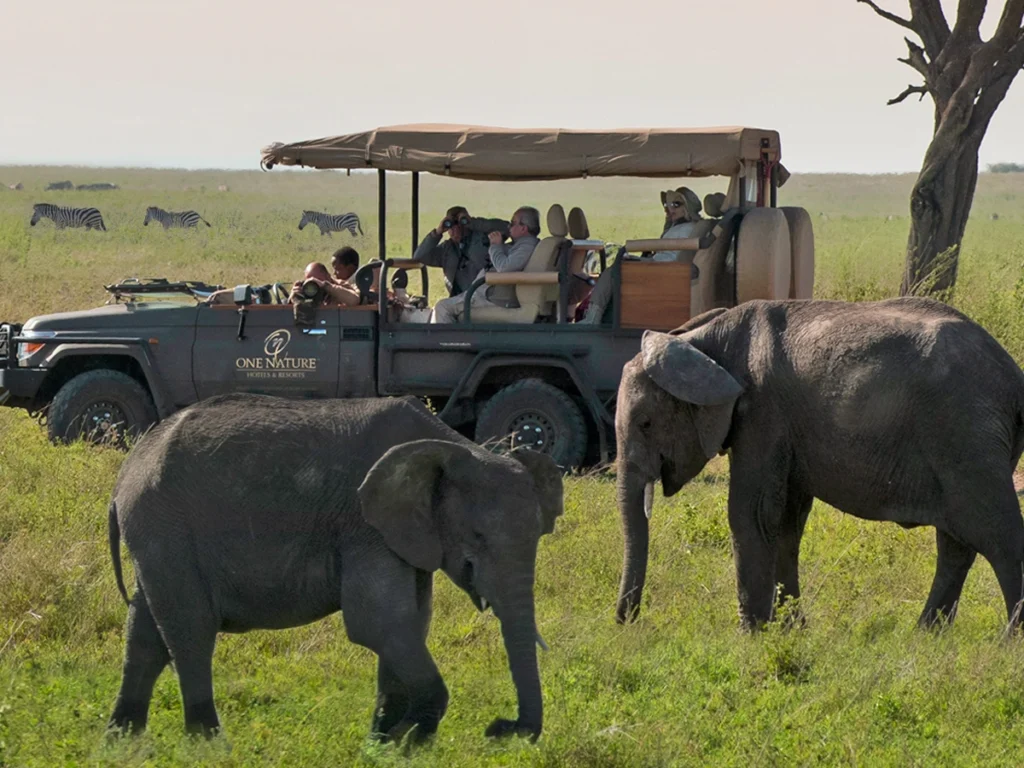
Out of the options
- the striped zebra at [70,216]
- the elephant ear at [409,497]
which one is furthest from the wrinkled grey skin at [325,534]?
the striped zebra at [70,216]

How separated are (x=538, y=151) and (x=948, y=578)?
486 cm

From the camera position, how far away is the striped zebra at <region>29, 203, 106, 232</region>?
48875mm

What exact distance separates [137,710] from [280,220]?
5626 cm

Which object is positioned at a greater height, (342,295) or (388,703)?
(342,295)

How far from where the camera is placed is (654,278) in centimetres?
1170

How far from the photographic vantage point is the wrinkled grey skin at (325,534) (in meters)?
5.54

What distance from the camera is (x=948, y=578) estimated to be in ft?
27.0

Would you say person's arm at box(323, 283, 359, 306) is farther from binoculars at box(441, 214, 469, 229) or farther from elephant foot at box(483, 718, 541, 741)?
elephant foot at box(483, 718, 541, 741)

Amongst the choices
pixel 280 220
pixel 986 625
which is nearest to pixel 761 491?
pixel 986 625

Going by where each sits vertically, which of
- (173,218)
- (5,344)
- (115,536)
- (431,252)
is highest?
(431,252)

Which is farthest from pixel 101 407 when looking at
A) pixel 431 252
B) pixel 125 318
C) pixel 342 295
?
pixel 431 252

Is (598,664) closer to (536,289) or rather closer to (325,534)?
(325,534)

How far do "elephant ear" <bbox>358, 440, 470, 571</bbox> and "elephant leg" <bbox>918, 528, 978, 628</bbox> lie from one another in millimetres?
3498

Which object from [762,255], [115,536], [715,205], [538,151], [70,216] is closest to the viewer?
[115,536]
